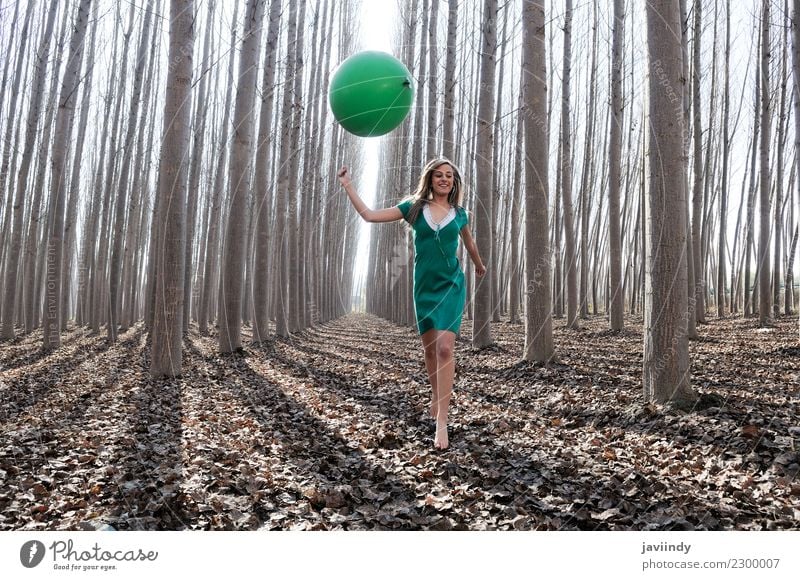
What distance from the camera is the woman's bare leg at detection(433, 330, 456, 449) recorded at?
3.52 metres

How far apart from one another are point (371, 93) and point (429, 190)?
804mm

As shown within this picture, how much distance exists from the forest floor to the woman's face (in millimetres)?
1766

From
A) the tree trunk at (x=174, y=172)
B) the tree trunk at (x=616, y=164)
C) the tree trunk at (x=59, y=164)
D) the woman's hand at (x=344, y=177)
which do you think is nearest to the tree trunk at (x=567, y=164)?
the tree trunk at (x=616, y=164)

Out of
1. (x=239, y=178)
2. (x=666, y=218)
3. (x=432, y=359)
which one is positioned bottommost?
(x=432, y=359)

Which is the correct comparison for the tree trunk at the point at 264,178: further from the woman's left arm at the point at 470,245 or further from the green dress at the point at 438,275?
the green dress at the point at 438,275

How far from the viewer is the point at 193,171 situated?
1446 centimetres

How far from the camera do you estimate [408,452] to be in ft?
11.9

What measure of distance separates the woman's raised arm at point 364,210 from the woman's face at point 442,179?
30 centimetres

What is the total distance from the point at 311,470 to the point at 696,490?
83.3 inches

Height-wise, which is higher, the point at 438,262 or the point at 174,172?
the point at 174,172

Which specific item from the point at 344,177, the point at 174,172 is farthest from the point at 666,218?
the point at 174,172

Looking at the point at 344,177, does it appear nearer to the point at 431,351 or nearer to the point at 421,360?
the point at 431,351

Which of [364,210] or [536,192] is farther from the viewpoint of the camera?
[536,192]
